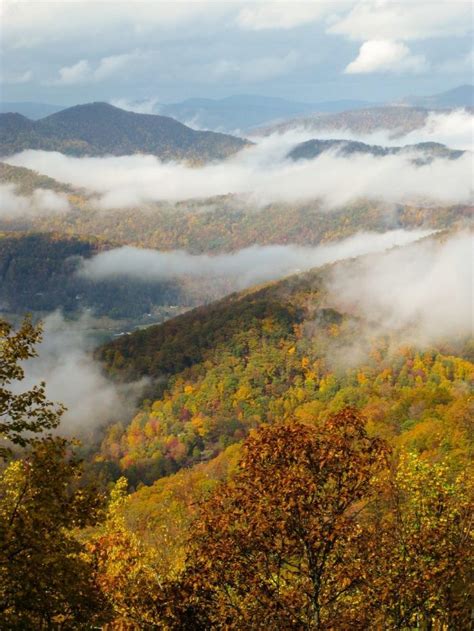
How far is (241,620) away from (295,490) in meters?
3.66

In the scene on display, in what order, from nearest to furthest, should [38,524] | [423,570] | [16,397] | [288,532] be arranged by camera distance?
[288,532] → [423,570] → [38,524] → [16,397]

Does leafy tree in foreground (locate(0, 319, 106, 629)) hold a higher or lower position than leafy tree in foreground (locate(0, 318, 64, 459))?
lower

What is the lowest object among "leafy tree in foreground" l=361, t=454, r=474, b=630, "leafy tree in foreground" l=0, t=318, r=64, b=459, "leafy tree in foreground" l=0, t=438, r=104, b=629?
"leafy tree in foreground" l=361, t=454, r=474, b=630

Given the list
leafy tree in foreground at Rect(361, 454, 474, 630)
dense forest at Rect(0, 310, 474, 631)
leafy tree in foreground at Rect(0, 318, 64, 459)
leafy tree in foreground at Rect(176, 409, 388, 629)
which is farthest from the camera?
leafy tree in foreground at Rect(0, 318, 64, 459)

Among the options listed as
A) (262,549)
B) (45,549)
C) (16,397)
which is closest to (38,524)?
(45,549)

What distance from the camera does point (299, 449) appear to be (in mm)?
16672

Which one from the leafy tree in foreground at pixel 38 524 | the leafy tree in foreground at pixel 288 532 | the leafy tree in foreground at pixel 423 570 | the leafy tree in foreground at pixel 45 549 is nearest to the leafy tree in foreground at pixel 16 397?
the leafy tree in foreground at pixel 38 524

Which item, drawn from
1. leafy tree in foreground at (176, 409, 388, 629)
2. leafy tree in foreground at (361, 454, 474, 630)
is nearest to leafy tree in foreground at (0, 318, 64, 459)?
leafy tree in foreground at (176, 409, 388, 629)

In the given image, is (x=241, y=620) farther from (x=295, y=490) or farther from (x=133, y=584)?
(x=133, y=584)

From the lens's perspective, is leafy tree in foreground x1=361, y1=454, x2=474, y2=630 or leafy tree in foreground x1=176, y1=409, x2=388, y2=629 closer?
leafy tree in foreground x1=176, y1=409, x2=388, y2=629

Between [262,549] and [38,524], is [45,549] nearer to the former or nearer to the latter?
[38,524]

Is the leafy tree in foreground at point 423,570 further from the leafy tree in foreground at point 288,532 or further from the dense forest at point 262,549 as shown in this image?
the leafy tree in foreground at point 288,532

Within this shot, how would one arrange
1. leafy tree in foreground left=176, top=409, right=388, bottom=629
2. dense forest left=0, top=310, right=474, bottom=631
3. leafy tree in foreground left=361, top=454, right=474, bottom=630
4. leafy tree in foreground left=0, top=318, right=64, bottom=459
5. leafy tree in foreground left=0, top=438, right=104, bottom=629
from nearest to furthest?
1. leafy tree in foreground left=176, top=409, right=388, bottom=629
2. dense forest left=0, top=310, right=474, bottom=631
3. leafy tree in foreground left=0, top=438, right=104, bottom=629
4. leafy tree in foreground left=361, top=454, right=474, bottom=630
5. leafy tree in foreground left=0, top=318, right=64, bottom=459

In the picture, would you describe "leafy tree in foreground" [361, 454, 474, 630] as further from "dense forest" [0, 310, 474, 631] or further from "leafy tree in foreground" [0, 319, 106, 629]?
"leafy tree in foreground" [0, 319, 106, 629]
